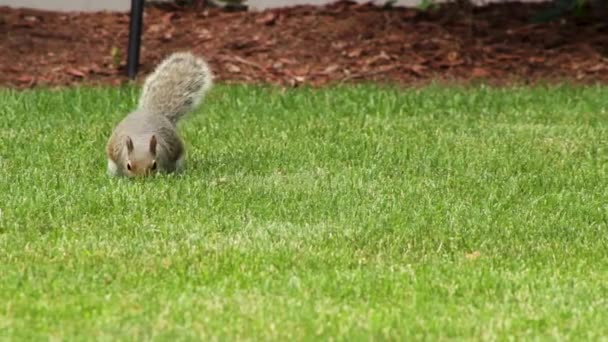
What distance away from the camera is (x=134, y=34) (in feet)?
39.9

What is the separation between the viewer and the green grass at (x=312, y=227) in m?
5.16

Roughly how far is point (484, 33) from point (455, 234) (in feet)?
24.8

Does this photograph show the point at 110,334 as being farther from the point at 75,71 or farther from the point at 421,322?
the point at 75,71

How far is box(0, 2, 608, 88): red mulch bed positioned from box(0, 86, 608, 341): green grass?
173 centimetres

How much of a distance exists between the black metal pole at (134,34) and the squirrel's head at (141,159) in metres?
4.53

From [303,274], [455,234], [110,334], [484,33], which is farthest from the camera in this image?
[484,33]

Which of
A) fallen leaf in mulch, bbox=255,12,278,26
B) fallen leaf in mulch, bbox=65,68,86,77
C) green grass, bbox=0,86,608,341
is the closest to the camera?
green grass, bbox=0,86,608,341

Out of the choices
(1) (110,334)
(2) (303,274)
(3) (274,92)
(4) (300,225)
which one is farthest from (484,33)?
(1) (110,334)

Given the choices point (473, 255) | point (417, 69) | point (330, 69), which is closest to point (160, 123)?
point (473, 255)

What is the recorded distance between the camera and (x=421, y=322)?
511 centimetres

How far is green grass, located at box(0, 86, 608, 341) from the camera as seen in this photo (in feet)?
16.9

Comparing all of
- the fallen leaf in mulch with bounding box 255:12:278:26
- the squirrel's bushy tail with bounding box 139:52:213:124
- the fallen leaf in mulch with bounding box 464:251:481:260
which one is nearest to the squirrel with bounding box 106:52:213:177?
the squirrel's bushy tail with bounding box 139:52:213:124

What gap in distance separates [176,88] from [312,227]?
2.14 meters

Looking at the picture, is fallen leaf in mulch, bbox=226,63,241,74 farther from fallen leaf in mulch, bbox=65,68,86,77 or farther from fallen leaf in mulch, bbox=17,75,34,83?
fallen leaf in mulch, bbox=17,75,34,83
